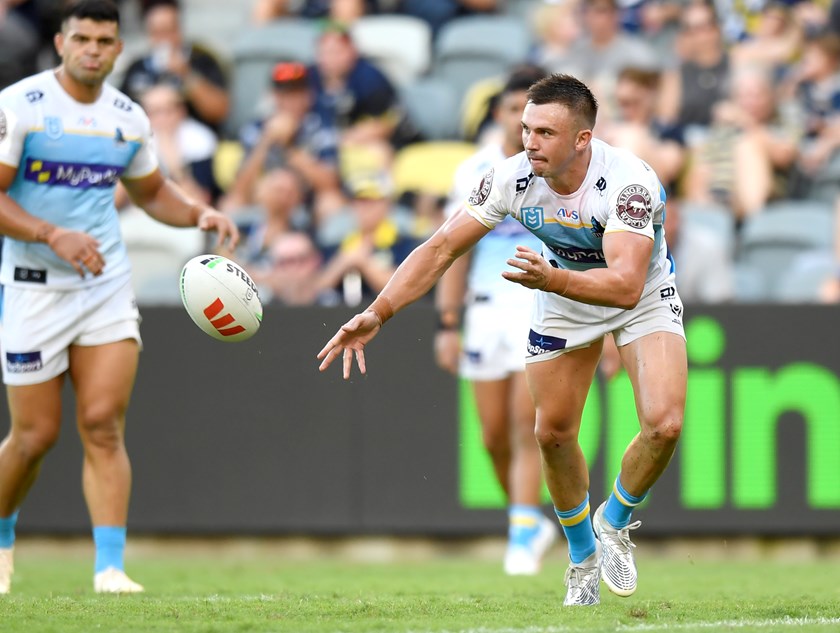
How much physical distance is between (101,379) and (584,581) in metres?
2.76

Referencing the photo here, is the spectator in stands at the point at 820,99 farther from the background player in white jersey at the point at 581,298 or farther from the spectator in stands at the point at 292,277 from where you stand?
the background player in white jersey at the point at 581,298

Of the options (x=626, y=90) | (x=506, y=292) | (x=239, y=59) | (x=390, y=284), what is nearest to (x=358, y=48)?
(x=239, y=59)

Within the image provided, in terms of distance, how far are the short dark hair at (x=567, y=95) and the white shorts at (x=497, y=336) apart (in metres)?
3.03

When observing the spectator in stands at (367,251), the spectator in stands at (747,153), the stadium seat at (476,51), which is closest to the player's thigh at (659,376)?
the spectator in stands at (367,251)

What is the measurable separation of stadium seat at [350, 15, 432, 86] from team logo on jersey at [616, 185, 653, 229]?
8742 mm

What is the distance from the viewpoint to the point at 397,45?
15016 mm

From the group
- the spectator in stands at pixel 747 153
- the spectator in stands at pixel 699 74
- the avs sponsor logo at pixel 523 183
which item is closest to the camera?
the avs sponsor logo at pixel 523 183

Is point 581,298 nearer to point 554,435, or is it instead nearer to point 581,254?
point 581,254

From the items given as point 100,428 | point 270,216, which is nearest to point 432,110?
point 270,216

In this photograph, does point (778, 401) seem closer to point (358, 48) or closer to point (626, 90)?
point (626, 90)

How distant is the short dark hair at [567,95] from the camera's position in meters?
6.37

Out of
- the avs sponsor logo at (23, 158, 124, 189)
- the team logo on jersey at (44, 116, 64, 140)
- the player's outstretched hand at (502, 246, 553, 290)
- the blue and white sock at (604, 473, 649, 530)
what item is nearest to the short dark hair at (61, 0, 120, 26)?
the team logo on jersey at (44, 116, 64, 140)

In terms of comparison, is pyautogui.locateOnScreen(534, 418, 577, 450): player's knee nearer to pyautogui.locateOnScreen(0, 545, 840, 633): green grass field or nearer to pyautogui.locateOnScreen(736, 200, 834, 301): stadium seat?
pyautogui.locateOnScreen(0, 545, 840, 633): green grass field

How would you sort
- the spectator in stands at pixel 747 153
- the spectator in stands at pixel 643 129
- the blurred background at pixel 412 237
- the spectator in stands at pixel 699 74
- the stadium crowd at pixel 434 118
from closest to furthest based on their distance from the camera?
the blurred background at pixel 412 237 < the stadium crowd at pixel 434 118 < the spectator in stands at pixel 643 129 < the spectator in stands at pixel 747 153 < the spectator in stands at pixel 699 74
